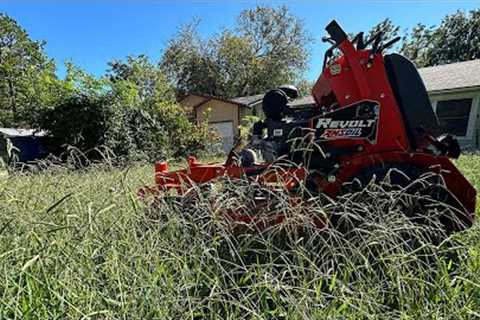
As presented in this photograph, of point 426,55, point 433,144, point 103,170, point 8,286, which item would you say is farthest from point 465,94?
point 426,55

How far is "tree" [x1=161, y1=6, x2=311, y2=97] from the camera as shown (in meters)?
31.9

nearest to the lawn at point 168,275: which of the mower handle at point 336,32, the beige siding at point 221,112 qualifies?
the mower handle at point 336,32

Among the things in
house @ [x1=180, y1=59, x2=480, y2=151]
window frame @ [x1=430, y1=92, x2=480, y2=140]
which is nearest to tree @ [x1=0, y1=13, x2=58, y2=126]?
house @ [x1=180, y1=59, x2=480, y2=151]

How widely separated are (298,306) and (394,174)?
79.5 inches

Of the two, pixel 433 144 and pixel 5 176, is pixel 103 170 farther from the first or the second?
pixel 433 144

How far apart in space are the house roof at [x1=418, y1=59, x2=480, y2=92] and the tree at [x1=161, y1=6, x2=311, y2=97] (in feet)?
55.3

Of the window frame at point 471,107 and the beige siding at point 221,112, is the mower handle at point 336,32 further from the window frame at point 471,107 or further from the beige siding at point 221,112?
the beige siding at point 221,112

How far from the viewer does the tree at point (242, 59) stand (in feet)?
105

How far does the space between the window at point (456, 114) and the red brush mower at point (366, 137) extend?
10763mm

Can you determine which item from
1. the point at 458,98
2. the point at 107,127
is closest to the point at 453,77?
the point at 458,98

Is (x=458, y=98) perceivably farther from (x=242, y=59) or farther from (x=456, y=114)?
(x=242, y=59)

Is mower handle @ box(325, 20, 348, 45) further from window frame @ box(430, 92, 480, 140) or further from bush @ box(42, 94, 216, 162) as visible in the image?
window frame @ box(430, 92, 480, 140)

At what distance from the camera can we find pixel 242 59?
31.8 m

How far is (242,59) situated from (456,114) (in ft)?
66.8
